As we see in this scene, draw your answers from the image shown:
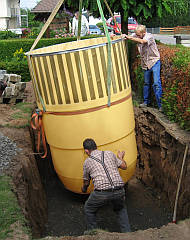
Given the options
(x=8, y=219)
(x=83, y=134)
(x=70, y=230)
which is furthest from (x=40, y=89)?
(x=70, y=230)

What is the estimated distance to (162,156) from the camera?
5.64 metres

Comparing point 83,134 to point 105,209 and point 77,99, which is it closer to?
point 77,99

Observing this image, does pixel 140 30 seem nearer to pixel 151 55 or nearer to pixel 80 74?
pixel 151 55

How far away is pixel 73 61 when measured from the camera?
4.16 metres

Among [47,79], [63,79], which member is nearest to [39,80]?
[47,79]

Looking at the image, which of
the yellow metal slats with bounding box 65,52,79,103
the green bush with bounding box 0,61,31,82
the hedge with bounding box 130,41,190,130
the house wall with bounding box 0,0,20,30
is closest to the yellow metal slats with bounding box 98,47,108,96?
the yellow metal slats with bounding box 65,52,79,103

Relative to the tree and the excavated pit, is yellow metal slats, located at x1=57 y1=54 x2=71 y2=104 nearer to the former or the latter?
the excavated pit

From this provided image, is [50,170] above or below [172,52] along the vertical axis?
below

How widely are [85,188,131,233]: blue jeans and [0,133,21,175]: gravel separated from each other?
4.71 feet

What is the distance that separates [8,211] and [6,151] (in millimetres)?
1687

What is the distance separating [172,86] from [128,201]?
2.46 m

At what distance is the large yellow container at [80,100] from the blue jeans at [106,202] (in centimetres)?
92

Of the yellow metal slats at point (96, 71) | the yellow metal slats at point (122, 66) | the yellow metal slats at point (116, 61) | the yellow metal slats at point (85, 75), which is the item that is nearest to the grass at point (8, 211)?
the yellow metal slats at point (85, 75)

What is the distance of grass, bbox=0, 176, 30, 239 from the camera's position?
3.08 meters
